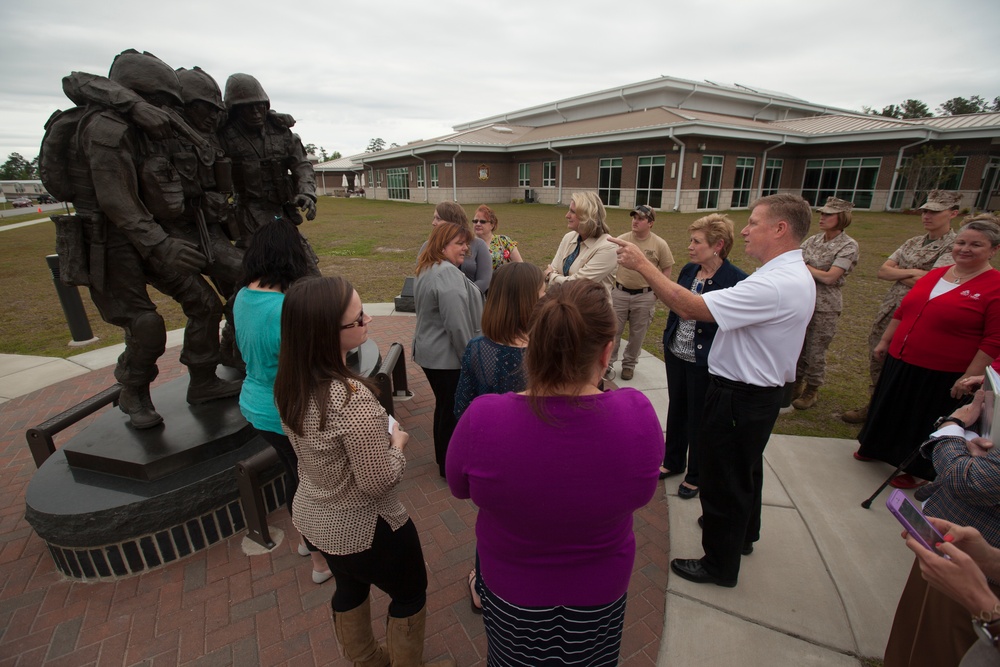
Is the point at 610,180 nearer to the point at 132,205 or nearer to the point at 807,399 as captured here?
the point at 807,399

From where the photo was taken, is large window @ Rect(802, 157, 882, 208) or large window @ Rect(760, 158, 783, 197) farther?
large window @ Rect(760, 158, 783, 197)

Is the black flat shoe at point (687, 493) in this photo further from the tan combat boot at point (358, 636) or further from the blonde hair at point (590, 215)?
the tan combat boot at point (358, 636)

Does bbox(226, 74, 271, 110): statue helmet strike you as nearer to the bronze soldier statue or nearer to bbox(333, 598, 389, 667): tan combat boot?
the bronze soldier statue

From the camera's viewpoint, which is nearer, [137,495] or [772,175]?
[137,495]

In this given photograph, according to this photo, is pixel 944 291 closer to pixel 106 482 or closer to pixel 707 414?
pixel 707 414

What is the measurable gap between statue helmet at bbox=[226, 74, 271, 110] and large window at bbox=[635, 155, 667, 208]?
23432 mm

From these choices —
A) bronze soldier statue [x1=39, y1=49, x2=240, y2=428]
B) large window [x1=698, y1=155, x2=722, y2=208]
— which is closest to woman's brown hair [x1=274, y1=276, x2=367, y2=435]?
bronze soldier statue [x1=39, y1=49, x2=240, y2=428]

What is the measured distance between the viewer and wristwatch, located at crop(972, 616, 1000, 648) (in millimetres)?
1276

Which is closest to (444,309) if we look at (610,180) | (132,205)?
(132,205)

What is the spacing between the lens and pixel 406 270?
12.0 metres

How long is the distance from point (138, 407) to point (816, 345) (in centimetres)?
601

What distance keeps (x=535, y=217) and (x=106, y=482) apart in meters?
21.5

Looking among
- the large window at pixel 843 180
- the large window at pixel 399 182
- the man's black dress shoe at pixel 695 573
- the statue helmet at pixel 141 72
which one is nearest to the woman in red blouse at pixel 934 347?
the man's black dress shoe at pixel 695 573

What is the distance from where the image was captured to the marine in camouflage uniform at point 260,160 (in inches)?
158
